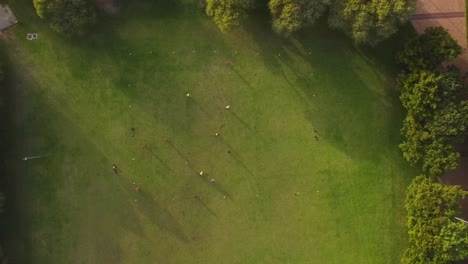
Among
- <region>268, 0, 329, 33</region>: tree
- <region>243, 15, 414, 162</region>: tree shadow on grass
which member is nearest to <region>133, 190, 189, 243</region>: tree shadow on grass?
<region>243, 15, 414, 162</region>: tree shadow on grass

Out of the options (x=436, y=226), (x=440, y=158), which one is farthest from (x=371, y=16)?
(x=436, y=226)

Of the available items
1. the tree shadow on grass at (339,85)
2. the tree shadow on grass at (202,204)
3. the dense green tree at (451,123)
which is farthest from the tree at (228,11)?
the dense green tree at (451,123)

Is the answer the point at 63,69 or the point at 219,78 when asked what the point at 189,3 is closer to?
the point at 219,78

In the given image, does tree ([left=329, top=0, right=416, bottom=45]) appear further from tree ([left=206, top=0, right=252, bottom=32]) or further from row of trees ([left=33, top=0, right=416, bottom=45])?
tree ([left=206, top=0, right=252, bottom=32])

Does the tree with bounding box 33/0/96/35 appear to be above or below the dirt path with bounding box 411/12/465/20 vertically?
below

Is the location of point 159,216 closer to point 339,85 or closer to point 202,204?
point 202,204

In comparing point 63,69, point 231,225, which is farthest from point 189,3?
point 231,225
